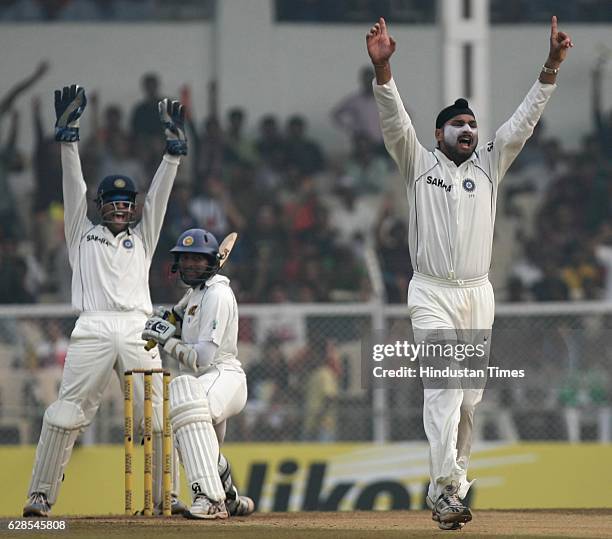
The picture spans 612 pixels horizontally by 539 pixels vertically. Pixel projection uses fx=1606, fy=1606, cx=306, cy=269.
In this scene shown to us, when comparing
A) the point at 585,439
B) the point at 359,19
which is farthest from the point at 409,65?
the point at 585,439

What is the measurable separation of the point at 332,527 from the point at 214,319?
1.26 m

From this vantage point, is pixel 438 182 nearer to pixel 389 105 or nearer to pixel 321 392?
pixel 389 105

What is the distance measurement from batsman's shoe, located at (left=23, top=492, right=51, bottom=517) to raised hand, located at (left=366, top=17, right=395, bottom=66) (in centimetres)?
316

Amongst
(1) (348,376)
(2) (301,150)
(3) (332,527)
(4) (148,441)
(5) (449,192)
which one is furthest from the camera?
(2) (301,150)

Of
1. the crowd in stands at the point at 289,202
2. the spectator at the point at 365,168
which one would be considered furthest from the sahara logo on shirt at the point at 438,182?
the spectator at the point at 365,168

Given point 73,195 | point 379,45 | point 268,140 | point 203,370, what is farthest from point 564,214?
point 379,45

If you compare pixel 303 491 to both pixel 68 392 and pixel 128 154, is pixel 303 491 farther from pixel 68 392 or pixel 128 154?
pixel 128 154

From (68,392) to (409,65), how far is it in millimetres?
9543

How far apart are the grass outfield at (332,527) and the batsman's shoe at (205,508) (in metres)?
0.07

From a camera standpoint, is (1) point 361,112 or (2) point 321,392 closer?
(2) point 321,392

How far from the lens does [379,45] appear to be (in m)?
7.82

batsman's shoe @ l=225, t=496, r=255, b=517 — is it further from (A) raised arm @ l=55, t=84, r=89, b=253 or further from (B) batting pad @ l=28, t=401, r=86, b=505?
(A) raised arm @ l=55, t=84, r=89, b=253

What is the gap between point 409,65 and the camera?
58.4 ft

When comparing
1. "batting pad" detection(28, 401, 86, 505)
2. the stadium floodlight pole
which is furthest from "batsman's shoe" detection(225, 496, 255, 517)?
the stadium floodlight pole
